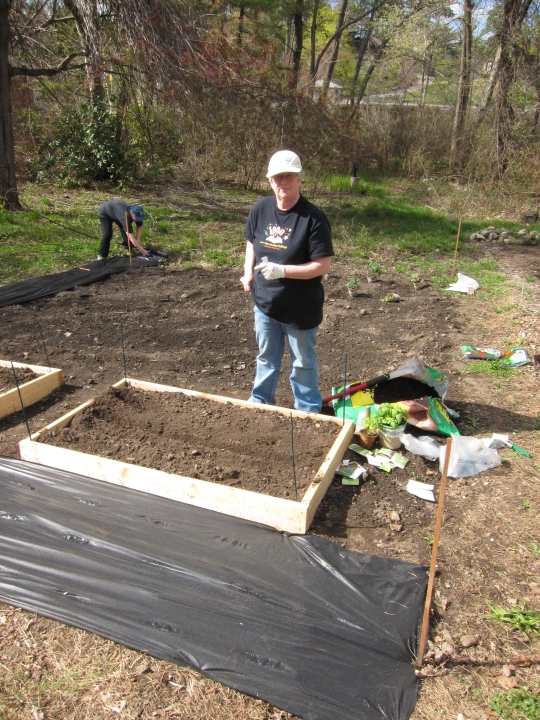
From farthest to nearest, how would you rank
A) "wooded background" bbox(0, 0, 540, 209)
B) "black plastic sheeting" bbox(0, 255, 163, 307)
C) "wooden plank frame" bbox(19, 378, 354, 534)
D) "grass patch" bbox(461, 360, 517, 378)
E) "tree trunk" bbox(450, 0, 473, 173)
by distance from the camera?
1. "tree trunk" bbox(450, 0, 473, 173)
2. "wooded background" bbox(0, 0, 540, 209)
3. "black plastic sheeting" bbox(0, 255, 163, 307)
4. "grass patch" bbox(461, 360, 517, 378)
5. "wooden plank frame" bbox(19, 378, 354, 534)

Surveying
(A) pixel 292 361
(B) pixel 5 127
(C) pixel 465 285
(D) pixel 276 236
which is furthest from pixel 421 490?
(B) pixel 5 127

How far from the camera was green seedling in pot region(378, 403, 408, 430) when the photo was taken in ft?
10.8

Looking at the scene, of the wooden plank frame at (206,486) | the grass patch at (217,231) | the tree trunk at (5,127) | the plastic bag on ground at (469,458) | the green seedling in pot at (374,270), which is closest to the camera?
the wooden plank frame at (206,486)

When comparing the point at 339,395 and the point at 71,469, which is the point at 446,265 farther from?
the point at 71,469

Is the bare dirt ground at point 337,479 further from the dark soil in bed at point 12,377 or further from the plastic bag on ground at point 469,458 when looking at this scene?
the dark soil in bed at point 12,377

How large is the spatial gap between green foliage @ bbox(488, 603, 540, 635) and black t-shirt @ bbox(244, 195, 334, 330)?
5.68 feet

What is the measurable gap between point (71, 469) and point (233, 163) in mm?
10444

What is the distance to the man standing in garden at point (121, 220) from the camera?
23.2ft

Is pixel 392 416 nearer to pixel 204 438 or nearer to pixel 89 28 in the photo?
pixel 204 438

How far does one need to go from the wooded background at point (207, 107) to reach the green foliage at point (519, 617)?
989 cm

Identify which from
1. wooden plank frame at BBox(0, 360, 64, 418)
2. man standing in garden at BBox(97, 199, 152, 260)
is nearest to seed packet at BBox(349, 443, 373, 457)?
wooden plank frame at BBox(0, 360, 64, 418)

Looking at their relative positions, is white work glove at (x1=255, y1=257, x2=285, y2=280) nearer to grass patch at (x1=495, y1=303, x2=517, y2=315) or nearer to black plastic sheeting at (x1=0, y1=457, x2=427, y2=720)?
black plastic sheeting at (x1=0, y1=457, x2=427, y2=720)

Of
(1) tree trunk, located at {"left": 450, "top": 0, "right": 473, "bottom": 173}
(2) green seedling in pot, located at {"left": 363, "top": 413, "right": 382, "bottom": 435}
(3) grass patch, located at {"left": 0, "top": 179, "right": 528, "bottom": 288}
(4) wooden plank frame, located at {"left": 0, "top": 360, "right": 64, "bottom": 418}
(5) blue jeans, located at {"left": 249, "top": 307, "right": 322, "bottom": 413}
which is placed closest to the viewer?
(5) blue jeans, located at {"left": 249, "top": 307, "right": 322, "bottom": 413}

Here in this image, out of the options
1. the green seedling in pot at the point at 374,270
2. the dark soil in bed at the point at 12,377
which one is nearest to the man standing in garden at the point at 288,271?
the dark soil in bed at the point at 12,377
